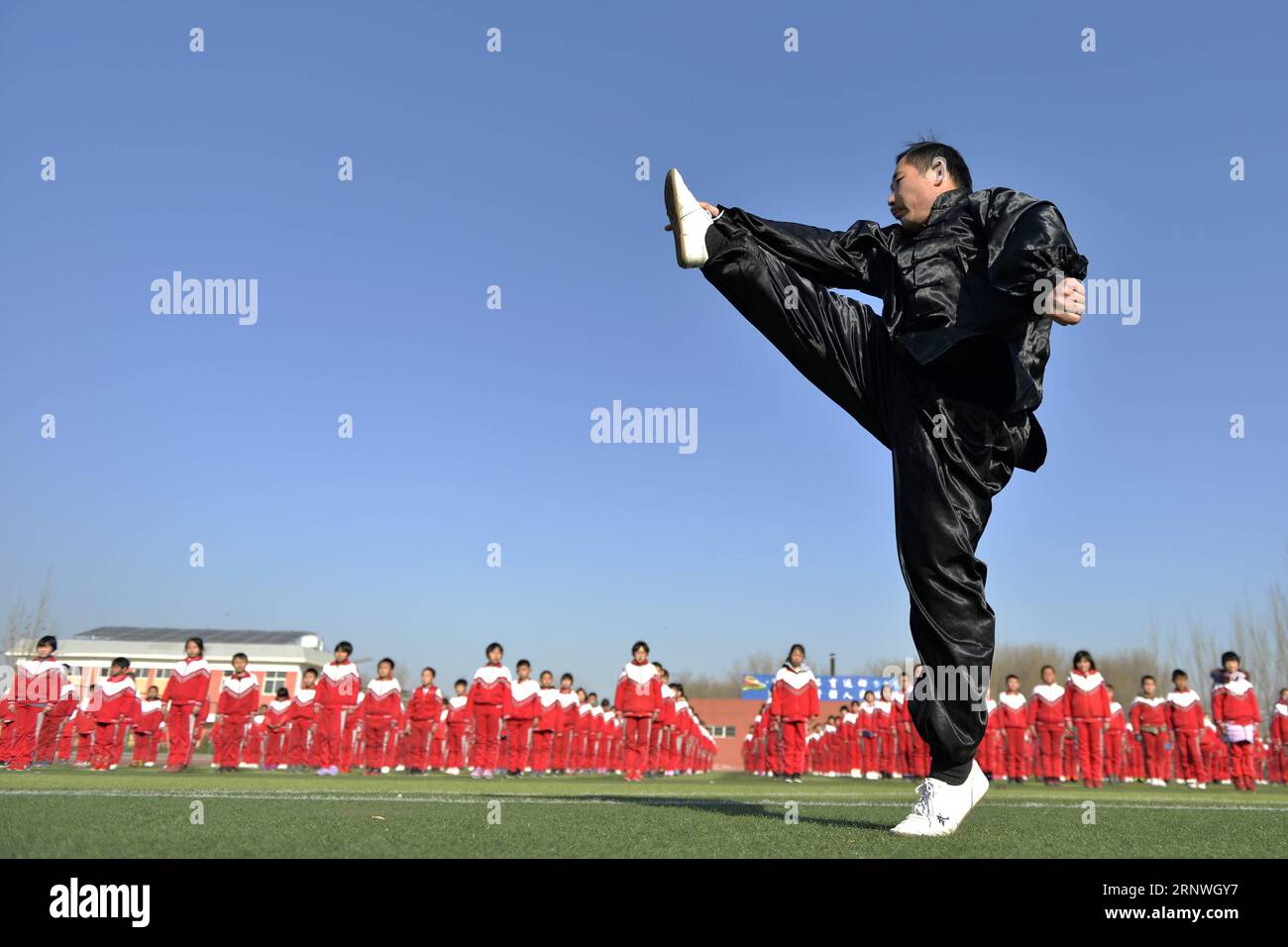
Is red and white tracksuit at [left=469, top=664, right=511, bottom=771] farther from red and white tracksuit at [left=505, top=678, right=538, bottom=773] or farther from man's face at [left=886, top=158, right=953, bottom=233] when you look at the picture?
man's face at [left=886, top=158, right=953, bottom=233]

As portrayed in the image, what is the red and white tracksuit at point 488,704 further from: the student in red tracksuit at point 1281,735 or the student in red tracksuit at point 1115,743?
the student in red tracksuit at point 1281,735

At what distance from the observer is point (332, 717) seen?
18.7 m

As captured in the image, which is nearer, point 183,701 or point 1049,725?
point 183,701

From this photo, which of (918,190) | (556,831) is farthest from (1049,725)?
(556,831)

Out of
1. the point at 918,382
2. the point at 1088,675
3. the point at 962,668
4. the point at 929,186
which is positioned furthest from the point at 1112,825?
the point at 1088,675

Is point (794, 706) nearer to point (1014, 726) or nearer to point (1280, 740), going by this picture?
point (1014, 726)

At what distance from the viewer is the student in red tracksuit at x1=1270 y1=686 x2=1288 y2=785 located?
788 inches

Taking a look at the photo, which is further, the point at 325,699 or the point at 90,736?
the point at 90,736

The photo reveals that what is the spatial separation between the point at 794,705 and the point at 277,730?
12.4 meters

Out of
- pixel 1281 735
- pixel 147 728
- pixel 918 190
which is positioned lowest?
pixel 1281 735

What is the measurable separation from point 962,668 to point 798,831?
0.89 metres
